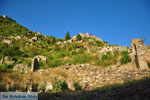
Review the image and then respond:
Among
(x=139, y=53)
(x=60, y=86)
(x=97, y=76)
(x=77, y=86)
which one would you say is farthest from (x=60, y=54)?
(x=60, y=86)

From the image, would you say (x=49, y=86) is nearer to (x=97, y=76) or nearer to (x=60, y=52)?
(x=97, y=76)

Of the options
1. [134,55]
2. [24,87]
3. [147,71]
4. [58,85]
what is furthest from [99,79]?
[134,55]

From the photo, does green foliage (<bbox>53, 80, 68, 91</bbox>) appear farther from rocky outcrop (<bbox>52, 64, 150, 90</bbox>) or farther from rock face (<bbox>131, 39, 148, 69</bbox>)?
rock face (<bbox>131, 39, 148, 69</bbox>)

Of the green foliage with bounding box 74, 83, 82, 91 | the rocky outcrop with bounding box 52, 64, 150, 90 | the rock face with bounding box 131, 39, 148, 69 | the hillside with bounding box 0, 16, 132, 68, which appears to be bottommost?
the green foliage with bounding box 74, 83, 82, 91

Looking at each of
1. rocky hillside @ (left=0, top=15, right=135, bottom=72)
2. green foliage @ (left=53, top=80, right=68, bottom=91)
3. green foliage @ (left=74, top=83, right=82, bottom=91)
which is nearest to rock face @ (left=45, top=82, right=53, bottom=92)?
green foliage @ (left=53, top=80, right=68, bottom=91)

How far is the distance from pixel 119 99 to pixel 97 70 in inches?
164

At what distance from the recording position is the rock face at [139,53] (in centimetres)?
908

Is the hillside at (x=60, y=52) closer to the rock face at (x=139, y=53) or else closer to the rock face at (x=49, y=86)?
the rock face at (x=139, y=53)

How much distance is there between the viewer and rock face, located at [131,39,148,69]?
9080 millimetres

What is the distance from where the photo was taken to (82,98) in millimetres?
3680

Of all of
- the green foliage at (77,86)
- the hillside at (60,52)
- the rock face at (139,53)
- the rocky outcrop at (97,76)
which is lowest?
the green foliage at (77,86)

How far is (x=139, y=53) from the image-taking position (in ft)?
31.7

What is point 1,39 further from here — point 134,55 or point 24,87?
point 134,55

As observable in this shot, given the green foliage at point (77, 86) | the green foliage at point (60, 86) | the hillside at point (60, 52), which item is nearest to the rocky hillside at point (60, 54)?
the hillside at point (60, 52)
